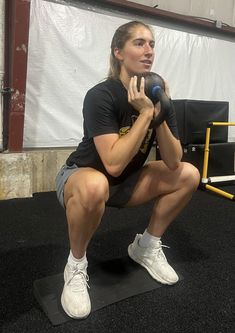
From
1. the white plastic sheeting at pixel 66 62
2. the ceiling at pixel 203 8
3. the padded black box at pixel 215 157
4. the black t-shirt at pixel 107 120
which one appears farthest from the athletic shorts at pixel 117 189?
the ceiling at pixel 203 8

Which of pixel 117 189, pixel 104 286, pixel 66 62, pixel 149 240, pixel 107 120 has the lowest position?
pixel 104 286

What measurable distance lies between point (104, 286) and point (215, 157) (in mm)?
2005

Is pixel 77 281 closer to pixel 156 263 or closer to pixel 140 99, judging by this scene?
pixel 156 263

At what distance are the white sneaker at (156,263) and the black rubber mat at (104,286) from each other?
3cm

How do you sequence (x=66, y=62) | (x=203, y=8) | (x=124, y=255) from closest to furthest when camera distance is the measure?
(x=124, y=255) → (x=66, y=62) → (x=203, y=8)

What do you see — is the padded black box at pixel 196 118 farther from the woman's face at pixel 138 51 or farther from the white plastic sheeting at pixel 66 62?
the woman's face at pixel 138 51

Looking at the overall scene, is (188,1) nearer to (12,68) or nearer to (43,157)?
(12,68)

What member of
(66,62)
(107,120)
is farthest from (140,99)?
(66,62)

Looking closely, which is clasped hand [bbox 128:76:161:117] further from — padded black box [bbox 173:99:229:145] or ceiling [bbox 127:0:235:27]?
ceiling [bbox 127:0:235:27]

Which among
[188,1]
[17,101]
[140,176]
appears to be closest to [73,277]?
[140,176]

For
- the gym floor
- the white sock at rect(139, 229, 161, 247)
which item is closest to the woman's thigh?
the white sock at rect(139, 229, 161, 247)

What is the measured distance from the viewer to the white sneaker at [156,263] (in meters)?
1.33

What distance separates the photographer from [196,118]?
2.89 metres

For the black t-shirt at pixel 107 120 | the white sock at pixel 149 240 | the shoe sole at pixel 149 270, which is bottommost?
the shoe sole at pixel 149 270
